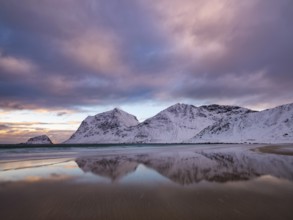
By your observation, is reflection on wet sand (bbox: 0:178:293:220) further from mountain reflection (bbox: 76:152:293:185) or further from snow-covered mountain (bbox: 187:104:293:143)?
snow-covered mountain (bbox: 187:104:293:143)

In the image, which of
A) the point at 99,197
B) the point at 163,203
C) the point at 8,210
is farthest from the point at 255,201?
the point at 8,210

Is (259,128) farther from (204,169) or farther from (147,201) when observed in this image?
(147,201)

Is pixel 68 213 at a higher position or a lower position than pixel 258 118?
lower

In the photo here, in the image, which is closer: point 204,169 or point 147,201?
point 147,201

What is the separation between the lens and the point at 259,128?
139125 mm

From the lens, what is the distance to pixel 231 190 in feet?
29.3

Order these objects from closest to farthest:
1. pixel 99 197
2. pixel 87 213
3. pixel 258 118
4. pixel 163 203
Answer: pixel 87 213, pixel 163 203, pixel 99 197, pixel 258 118

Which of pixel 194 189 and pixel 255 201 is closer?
pixel 255 201

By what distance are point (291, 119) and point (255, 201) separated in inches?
5352

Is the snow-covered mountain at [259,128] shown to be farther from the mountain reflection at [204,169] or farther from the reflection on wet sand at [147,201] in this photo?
the reflection on wet sand at [147,201]

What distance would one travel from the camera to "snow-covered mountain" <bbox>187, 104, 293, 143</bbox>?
381 ft

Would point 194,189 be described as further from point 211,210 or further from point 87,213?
point 87,213

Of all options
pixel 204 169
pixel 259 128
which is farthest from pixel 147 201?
pixel 259 128

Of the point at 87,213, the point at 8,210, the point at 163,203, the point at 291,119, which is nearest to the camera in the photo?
the point at 87,213
